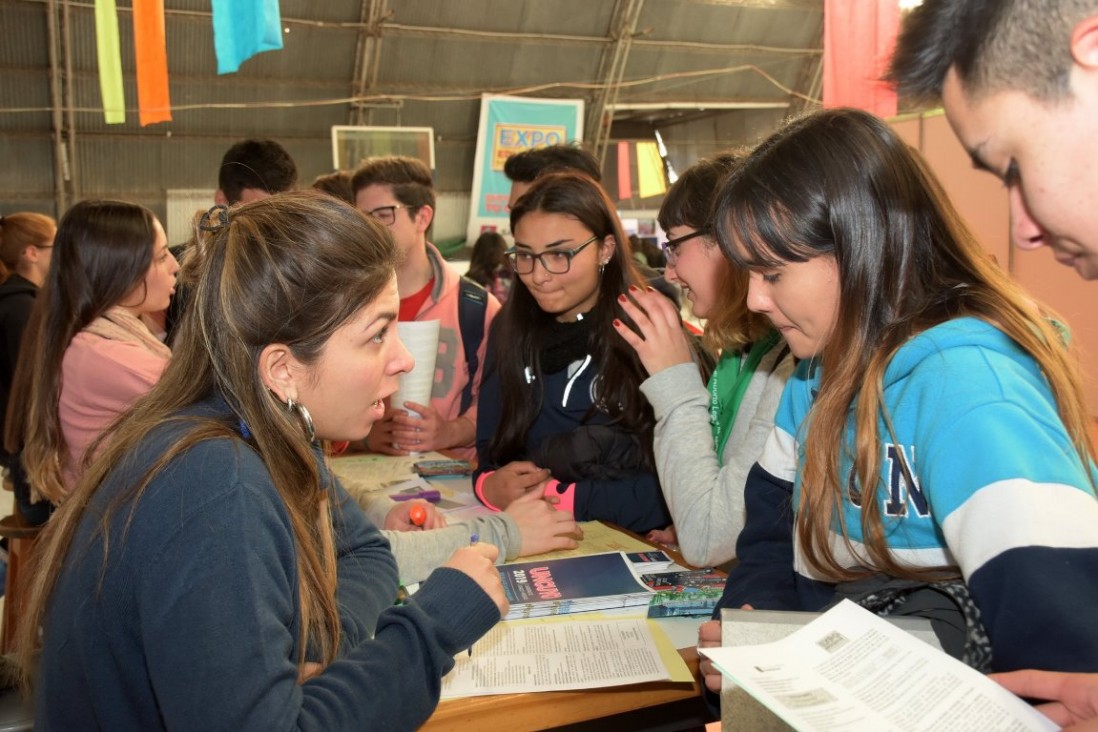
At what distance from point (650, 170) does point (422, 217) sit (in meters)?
7.71

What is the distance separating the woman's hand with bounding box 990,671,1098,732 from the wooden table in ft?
2.02

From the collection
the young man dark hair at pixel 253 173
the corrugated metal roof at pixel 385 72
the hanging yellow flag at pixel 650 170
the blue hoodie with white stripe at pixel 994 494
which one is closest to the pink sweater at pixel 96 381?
the young man dark hair at pixel 253 173

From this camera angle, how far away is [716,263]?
2.12 meters

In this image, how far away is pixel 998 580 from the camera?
101 cm

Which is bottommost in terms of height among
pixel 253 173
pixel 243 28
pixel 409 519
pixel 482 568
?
pixel 409 519

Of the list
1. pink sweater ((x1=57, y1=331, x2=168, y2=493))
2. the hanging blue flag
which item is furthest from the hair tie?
the hanging blue flag

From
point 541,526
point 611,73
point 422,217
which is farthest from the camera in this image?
point 611,73

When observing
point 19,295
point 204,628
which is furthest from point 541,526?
point 19,295

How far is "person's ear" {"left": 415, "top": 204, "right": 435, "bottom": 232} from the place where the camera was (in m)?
3.48

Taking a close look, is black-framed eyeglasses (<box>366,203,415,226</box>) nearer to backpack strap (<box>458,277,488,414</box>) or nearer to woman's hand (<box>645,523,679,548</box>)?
backpack strap (<box>458,277,488,414</box>)

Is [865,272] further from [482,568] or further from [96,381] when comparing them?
[96,381]

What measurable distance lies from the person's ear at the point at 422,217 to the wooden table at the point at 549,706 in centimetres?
231

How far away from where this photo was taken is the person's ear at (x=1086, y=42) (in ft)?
2.66

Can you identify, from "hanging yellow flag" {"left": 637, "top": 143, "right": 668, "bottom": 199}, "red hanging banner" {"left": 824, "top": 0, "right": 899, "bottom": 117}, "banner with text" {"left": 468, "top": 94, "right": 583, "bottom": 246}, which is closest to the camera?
"red hanging banner" {"left": 824, "top": 0, "right": 899, "bottom": 117}
